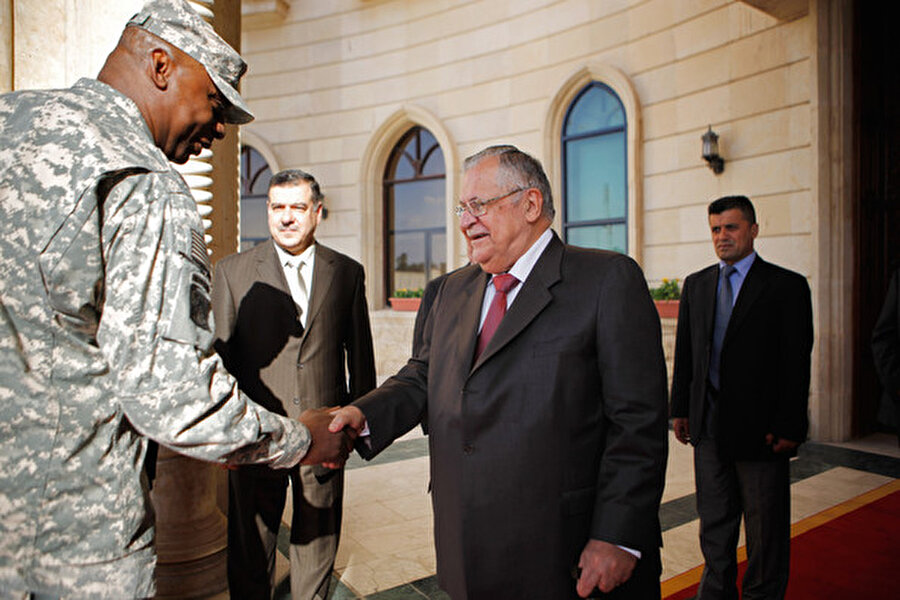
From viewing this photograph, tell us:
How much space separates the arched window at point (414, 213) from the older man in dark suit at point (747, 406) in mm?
9345

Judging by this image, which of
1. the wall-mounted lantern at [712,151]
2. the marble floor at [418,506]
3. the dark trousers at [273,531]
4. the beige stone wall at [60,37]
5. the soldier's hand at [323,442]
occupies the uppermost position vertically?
the wall-mounted lantern at [712,151]

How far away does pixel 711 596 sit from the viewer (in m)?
2.80

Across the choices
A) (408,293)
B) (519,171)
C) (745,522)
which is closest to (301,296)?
(519,171)

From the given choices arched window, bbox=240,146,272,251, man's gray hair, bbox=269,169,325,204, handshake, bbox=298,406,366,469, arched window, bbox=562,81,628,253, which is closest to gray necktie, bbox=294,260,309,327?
man's gray hair, bbox=269,169,325,204

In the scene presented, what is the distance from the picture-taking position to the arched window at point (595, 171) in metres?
9.48

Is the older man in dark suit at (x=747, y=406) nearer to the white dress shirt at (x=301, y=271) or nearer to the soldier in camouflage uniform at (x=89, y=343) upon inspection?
the white dress shirt at (x=301, y=271)

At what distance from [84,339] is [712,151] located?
7.74 m

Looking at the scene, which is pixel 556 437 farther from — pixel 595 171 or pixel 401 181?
pixel 401 181

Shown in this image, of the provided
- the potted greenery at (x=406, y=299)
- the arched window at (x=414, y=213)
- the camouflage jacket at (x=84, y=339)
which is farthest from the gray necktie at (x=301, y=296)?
the arched window at (x=414, y=213)

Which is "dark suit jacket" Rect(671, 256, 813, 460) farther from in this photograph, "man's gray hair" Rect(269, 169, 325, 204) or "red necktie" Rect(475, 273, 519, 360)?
Result: "man's gray hair" Rect(269, 169, 325, 204)

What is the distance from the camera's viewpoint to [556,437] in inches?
69.5

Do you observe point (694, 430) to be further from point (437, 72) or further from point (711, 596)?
point (437, 72)

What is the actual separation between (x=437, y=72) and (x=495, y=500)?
11.0 m

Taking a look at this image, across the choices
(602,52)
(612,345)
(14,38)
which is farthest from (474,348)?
(602,52)
